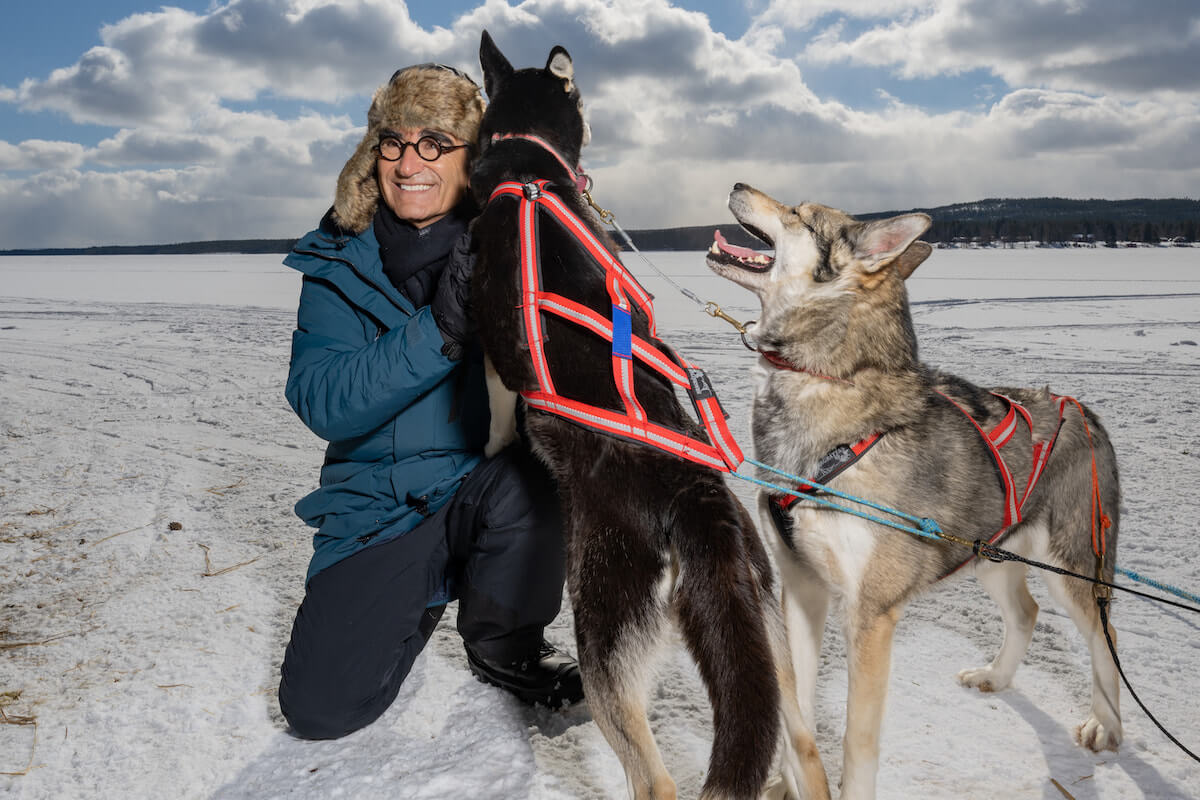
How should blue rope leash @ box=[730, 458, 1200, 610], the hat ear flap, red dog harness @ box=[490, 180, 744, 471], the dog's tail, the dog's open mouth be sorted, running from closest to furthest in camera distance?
1. the dog's tail
2. red dog harness @ box=[490, 180, 744, 471]
3. blue rope leash @ box=[730, 458, 1200, 610]
4. the dog's open mouth
5. the hat ear flap

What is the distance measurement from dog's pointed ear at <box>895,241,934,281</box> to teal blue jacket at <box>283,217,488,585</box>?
4.50 feet

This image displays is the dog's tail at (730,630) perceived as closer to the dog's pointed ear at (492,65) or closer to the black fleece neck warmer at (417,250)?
the black fleece neck warmer at (417,250)

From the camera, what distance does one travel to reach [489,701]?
105 inches

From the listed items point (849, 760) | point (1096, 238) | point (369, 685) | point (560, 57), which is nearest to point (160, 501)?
point (369, 685)

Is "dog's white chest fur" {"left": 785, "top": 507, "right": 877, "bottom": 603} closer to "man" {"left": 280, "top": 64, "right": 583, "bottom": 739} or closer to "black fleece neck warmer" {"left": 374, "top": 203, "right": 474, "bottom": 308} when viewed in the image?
"man" {"left": 280, "top": 64, "right": 583, "bottom": 739}

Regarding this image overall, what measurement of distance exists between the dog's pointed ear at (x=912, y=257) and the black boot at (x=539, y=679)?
1612 mm

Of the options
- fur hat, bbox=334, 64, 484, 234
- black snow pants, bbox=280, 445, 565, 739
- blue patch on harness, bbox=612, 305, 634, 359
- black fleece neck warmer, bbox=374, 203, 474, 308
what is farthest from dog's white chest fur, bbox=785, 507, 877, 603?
fur hat, bbox=334, 64, 484, 234

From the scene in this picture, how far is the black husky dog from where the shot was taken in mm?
1609

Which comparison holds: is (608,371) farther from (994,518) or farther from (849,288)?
(994,518)

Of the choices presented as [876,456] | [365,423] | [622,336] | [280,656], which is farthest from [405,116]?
[280,656]

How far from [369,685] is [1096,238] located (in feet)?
92.4

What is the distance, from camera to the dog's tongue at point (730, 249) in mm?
2420

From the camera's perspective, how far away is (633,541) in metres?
1.81

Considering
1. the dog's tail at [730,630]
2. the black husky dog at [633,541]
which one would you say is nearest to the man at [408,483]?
the black husky dog at [633,541]
